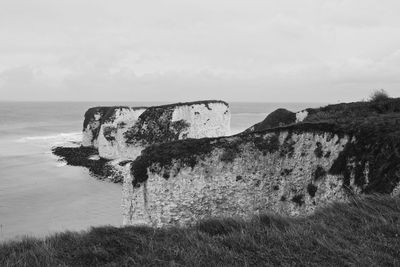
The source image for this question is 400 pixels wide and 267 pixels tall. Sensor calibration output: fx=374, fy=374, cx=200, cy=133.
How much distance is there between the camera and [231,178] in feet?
62.9

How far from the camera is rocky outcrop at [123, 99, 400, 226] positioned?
16.3 meters

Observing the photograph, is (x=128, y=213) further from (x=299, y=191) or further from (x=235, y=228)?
(x=235, y=228)

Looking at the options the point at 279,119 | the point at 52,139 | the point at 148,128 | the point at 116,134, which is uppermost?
the point at 279,119

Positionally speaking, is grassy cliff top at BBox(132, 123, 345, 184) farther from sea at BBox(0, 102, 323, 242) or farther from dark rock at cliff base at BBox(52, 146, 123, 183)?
dark rock at cliff base at BBox(52, 146, 123, 183)

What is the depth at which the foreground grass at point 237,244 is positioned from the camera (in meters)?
6.19

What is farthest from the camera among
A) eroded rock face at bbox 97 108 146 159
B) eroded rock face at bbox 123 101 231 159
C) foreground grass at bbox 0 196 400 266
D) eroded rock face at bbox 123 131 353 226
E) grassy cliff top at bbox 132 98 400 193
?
eroded rock face at bbox 97 108 146 159

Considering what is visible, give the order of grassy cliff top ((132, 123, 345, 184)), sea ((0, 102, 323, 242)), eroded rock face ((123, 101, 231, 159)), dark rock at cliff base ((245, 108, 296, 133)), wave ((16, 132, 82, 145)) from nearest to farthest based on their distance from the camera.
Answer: grassy cliff top ((132, 123, 345, 184)), sea ((0, 102, 323, 242)), dark rock at cliff base ((245, 108, 296, 133)), eroded rock face ((123, 101, 231, 159)), wave ((16, 132, 82, 145))

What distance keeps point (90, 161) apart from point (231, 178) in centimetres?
3698

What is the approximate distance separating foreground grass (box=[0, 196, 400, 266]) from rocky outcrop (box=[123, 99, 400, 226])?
8.37 metres

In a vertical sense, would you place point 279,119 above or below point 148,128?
above

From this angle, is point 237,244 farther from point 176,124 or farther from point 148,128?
point 148,128

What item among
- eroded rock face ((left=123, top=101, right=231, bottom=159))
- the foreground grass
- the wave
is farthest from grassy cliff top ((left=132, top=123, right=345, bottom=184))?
the wave

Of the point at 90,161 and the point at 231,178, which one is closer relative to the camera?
the point at 231,178

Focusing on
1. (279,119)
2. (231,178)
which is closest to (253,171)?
(231,178)
